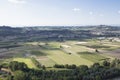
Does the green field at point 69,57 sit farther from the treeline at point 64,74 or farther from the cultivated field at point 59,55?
the treeline at point 64,74

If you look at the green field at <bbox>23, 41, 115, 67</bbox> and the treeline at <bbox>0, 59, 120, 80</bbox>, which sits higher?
the treeline at <bbox>0, 59, 120, 80</bbox>

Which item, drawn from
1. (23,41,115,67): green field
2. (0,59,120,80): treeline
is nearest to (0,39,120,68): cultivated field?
(23,41,115,67): green field

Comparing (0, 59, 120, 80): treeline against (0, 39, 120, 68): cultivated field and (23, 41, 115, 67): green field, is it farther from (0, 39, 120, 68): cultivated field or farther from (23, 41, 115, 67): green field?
(23, 41, 115, 67): green field

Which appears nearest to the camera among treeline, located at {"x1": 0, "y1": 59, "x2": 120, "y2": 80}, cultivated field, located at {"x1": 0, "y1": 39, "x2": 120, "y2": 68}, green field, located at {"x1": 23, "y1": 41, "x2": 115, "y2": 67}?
treeline, located at {"x1": 0, "y1": 59, "x2": 120, "y2": 80}

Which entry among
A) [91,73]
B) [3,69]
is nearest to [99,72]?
[91,73]

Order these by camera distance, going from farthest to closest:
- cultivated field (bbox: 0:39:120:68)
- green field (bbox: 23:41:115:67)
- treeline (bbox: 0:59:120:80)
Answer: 1. cultivated field (bbox: 0:39:120:68)
2. green field (bbox: 23:41:115:67)
3. treeline (bbox: 0:59:120:80)

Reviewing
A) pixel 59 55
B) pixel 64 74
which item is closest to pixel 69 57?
pixel 59 55

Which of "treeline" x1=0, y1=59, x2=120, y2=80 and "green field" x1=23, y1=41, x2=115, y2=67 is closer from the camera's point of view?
"treeline" x1=0, y1=59, x2=120, y2=80

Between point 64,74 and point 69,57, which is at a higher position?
point 64,74

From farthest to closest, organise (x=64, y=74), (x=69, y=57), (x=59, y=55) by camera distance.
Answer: (x=59, y=55), (x=69, y=57), (x=64, y=74)

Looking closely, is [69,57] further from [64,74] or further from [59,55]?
[64,74]

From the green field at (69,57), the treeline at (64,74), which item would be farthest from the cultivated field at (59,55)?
the treeline at (64,74)

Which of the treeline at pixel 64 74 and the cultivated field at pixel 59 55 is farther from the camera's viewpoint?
the cultivated field at pixel 59 55
